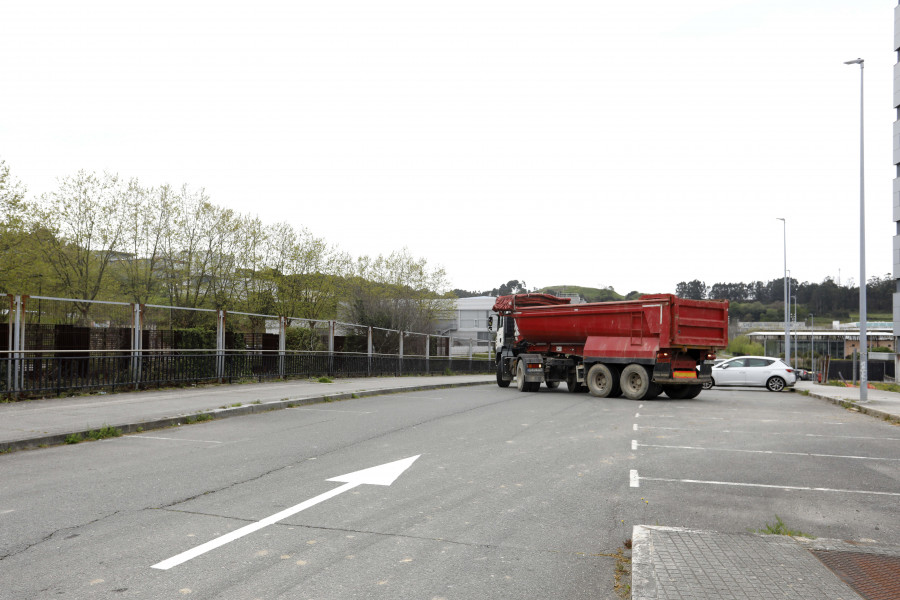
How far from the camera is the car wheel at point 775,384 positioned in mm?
27875

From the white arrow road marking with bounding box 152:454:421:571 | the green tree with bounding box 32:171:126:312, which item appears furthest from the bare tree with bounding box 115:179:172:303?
the white arrow road marking with bounding box 152:454:421:571

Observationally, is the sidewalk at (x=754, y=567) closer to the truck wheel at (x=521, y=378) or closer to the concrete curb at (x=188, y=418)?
the concrete curb at (x=188, y=418)

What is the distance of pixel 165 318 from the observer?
17781 millimetres

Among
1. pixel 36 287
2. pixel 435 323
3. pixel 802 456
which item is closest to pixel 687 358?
pixel 802 456

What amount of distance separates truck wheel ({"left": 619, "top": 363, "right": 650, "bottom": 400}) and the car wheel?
1116 cm

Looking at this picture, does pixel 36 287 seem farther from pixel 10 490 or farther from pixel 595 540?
pixel 595 540

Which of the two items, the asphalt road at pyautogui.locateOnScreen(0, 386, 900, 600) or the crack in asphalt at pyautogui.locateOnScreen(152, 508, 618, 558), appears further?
the crack in asphalt at pyautogui.locateOnScreen(152, 508, 618, 558)

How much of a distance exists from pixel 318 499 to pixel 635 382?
15468mm

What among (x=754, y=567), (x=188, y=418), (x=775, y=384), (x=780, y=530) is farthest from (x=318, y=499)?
(x=775, y=384)

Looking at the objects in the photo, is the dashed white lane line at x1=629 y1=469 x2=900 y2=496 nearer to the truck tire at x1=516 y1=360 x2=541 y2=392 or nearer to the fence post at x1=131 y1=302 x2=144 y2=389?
the fence post at x1=131 y1=302 x2=144 y2=389

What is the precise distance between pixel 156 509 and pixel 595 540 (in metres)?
3.56

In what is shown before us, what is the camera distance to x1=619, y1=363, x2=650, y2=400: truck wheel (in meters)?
Answer: 19.6

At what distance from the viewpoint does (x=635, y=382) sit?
20.0 meters

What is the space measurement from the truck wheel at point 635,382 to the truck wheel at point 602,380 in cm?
30
